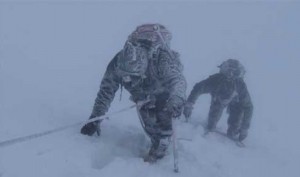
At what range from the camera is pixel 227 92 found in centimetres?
852

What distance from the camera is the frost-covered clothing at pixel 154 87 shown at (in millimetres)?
6195

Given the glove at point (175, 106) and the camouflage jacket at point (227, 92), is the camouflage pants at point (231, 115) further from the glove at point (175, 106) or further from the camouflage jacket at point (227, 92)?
the glove at point (175, 106)

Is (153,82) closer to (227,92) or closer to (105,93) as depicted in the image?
(105,93)

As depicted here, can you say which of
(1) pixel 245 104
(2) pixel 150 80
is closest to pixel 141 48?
(2) pixel 150 80

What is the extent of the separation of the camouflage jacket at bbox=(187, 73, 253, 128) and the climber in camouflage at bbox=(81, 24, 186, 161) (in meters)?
2.12

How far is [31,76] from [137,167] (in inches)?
179

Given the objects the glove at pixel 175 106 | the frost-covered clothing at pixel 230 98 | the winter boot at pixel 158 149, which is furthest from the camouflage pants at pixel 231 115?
the glove at pixel 175 106

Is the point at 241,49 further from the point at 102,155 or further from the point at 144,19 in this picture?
the point at 102,155

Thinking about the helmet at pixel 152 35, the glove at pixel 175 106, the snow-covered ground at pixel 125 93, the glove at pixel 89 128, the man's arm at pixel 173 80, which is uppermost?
the helmet at pixel 152 35

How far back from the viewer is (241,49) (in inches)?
816

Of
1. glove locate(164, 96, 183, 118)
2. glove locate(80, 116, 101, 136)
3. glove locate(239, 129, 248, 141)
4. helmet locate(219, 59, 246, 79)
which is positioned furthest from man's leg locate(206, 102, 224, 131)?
glove locate(164, 96, 183, 118)

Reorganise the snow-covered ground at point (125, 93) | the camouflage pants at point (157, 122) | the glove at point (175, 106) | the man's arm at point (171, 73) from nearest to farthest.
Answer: the glove at point (175, 106)
the man's arm at point (171, 73)
the snow-covered ground at point (125, 93)
the camouflage pants at point (157, 122)

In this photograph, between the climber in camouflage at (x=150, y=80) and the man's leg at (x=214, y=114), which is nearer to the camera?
the climber in camouflage at (x=150, y=80)

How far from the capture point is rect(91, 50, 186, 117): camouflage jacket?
239 inches
